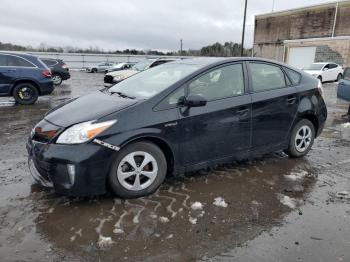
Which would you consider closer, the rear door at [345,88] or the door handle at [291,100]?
the door handle at [291,100]

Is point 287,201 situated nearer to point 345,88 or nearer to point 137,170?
point 137,170

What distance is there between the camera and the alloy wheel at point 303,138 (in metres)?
5.39

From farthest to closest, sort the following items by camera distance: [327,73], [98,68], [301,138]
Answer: [98,68] → [327,73] → [301,138]

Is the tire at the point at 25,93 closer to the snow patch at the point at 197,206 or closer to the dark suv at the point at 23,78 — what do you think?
the dark suv at the point at 23,78

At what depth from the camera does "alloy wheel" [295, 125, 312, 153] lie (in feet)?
17.7

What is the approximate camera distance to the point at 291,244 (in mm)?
3107

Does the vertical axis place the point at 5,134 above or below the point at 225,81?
below

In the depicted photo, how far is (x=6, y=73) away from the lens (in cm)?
1052

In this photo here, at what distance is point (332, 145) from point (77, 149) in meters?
4.90

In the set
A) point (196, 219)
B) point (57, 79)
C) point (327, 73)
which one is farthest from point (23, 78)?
point (327, 73)

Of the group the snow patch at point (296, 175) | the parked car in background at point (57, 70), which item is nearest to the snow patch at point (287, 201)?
the snow patch at point (296, 175)

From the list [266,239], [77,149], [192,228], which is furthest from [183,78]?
[266,239]

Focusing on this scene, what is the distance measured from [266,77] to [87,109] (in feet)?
8.48

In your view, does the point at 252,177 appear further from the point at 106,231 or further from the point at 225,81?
the point at 106,231
